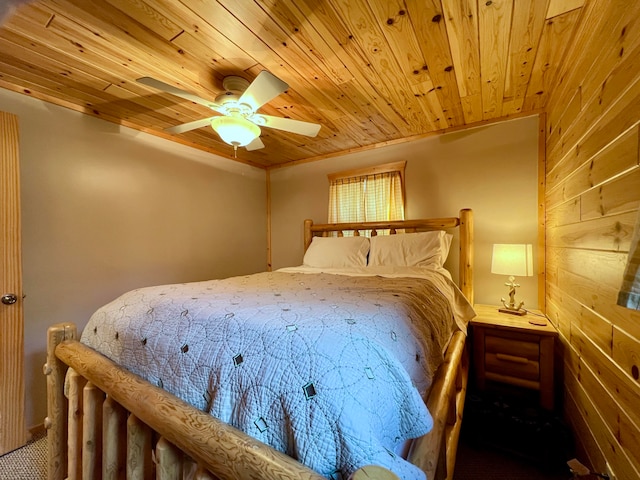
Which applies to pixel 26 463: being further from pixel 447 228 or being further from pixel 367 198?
pixel 447 228

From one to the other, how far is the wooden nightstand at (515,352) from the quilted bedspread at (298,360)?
2.56 ft

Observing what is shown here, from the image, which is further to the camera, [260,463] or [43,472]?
[43,472]

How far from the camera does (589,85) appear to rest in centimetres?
126

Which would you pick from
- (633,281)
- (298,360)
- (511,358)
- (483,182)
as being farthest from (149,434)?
(483,182)

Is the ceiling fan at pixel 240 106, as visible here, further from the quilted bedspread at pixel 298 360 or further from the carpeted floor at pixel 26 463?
the carpeted floor at pixel 26 463

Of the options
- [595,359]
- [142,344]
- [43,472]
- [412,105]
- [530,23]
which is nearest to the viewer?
[142,344]

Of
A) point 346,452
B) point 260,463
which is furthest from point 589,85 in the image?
point 260,463

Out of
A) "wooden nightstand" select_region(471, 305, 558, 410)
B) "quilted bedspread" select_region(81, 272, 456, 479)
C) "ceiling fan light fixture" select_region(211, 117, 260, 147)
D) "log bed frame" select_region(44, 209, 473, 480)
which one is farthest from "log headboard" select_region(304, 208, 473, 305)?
"ceiling fan light fixture" select_region(211, 117, 260, 147)

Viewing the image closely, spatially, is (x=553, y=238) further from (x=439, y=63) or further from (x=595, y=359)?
(x=439, y=63)

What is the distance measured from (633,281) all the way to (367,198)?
2.48m

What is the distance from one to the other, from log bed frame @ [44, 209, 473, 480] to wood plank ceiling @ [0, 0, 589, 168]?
1496mm

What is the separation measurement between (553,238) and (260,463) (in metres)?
2.24

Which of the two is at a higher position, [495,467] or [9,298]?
[9,298]

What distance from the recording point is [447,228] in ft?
8.50
